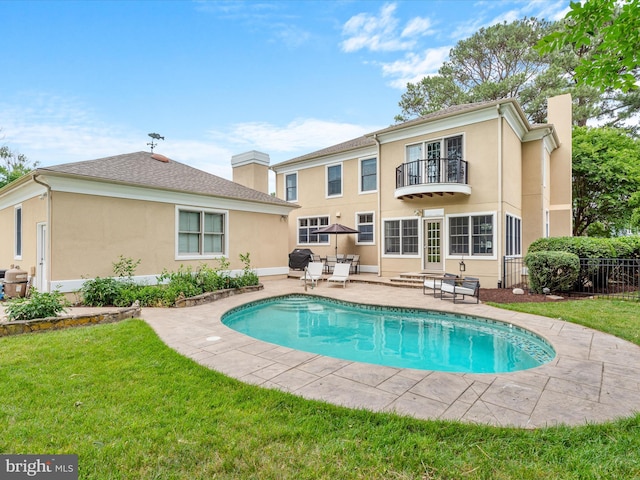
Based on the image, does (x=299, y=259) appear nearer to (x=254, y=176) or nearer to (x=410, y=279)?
(x=254, y=176)

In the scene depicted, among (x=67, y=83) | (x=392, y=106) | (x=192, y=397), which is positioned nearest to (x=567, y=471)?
(x=192, y=397)

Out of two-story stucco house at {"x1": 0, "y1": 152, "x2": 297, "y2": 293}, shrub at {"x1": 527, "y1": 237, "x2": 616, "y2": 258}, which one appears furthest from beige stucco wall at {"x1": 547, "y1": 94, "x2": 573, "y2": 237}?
two-story stucco house at {"x1": 0, "y1": 152, "x2": 297, "y2": 293}

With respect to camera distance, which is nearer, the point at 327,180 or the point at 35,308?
the point at 35,308

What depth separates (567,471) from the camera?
2.30m

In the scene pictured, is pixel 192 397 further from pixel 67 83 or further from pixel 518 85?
pixel 518 85

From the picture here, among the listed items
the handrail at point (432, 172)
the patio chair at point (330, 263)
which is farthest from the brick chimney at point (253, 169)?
the handrail at point (432, 172)

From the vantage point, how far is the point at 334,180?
17797 mm

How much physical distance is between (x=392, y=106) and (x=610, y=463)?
28.3 m

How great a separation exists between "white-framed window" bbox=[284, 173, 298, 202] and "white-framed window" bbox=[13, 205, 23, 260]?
39.8 ft

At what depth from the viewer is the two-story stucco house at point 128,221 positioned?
8.83 m

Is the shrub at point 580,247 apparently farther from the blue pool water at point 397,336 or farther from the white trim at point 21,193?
the white trim at point 21,193

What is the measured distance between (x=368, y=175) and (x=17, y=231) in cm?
1431

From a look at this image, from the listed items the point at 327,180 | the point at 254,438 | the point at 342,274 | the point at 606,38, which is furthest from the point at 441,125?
the point at 254,438

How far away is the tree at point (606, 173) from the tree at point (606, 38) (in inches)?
720
